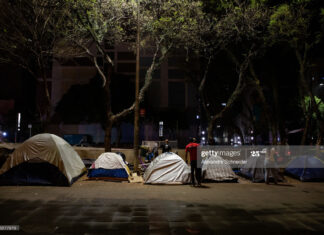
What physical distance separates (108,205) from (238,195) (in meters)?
4.45

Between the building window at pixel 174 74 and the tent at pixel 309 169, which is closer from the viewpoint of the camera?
the tent at pixel 309 169

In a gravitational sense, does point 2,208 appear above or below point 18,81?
below

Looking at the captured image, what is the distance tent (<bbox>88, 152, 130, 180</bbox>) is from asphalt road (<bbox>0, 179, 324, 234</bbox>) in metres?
0.92

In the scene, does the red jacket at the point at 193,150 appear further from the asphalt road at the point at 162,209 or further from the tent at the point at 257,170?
the tent at the point at 257,170

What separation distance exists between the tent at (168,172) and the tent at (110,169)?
3.52ft

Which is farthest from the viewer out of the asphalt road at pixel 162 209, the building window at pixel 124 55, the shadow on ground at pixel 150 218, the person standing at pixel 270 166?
the building window at pixel 124 55

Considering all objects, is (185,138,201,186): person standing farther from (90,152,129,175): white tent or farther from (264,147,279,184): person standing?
(264,147,279,184): person standing

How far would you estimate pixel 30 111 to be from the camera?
38188 millimetres

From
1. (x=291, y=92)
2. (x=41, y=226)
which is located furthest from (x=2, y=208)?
(x=291, y=92)

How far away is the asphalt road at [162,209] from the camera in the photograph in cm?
570

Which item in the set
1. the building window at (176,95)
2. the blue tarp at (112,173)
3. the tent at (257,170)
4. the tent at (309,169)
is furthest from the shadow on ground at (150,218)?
the building window at (176,95)

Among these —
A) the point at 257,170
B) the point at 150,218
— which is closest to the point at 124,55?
the point at 257,170

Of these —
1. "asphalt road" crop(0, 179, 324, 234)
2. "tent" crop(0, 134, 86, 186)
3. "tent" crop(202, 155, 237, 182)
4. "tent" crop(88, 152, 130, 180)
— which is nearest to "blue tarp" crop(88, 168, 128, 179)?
"tent" crop(88, 152, 130, 180)

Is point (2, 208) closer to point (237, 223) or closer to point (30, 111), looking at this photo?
point (237, 223)
